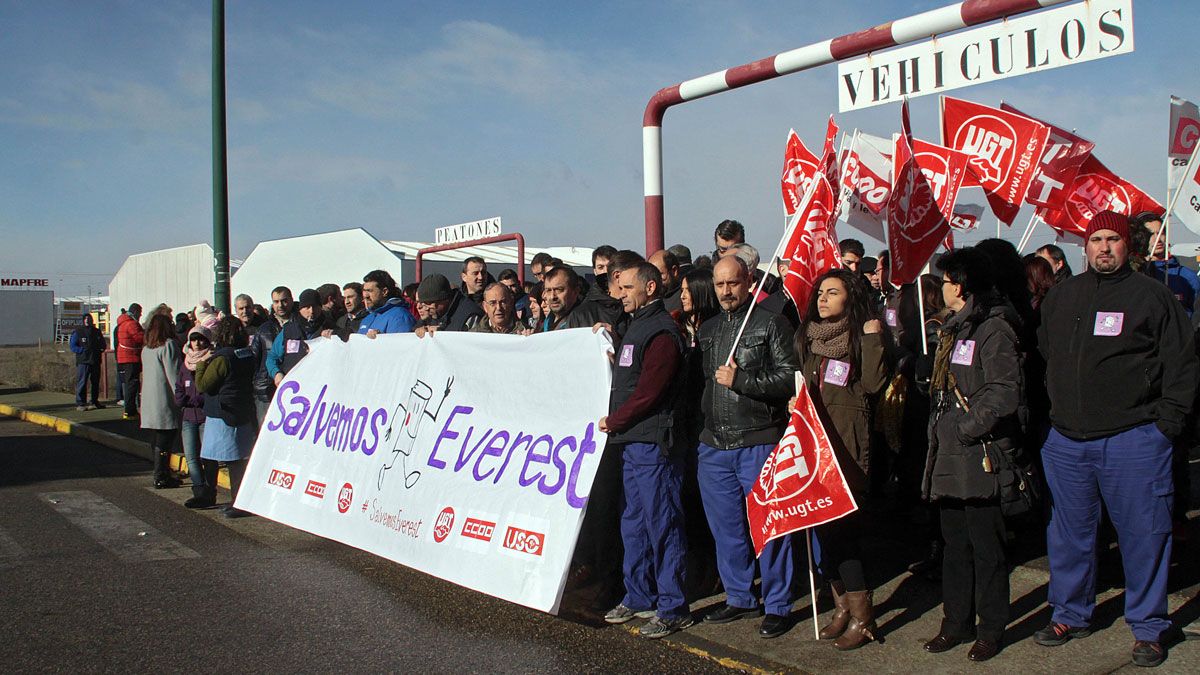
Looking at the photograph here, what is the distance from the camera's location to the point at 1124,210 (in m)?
7.46

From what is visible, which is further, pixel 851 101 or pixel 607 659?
pixel 851 101

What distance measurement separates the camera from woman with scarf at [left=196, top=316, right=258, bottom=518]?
8.35m

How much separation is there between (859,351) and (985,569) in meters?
1.24

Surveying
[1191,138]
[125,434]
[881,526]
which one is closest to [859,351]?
[881,526]

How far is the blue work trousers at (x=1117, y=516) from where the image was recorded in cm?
443

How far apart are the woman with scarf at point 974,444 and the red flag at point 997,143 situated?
2.79m

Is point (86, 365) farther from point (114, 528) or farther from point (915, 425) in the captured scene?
point (915, 425)

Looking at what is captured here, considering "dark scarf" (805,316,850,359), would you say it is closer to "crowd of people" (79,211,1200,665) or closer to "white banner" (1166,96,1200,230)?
"crowd of people" (79,211,1200,665)

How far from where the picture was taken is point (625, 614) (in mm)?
5371

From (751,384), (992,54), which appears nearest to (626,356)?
(751,384)

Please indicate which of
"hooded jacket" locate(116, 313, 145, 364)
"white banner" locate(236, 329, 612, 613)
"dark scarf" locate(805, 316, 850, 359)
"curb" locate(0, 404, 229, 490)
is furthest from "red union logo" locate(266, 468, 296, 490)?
"hooded jacket" locate(116, 313, 145, 364)

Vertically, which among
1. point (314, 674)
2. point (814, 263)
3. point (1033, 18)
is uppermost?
point (1033, 18)

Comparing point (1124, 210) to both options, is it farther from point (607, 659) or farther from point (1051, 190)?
point (607, 659)

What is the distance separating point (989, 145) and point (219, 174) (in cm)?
846
